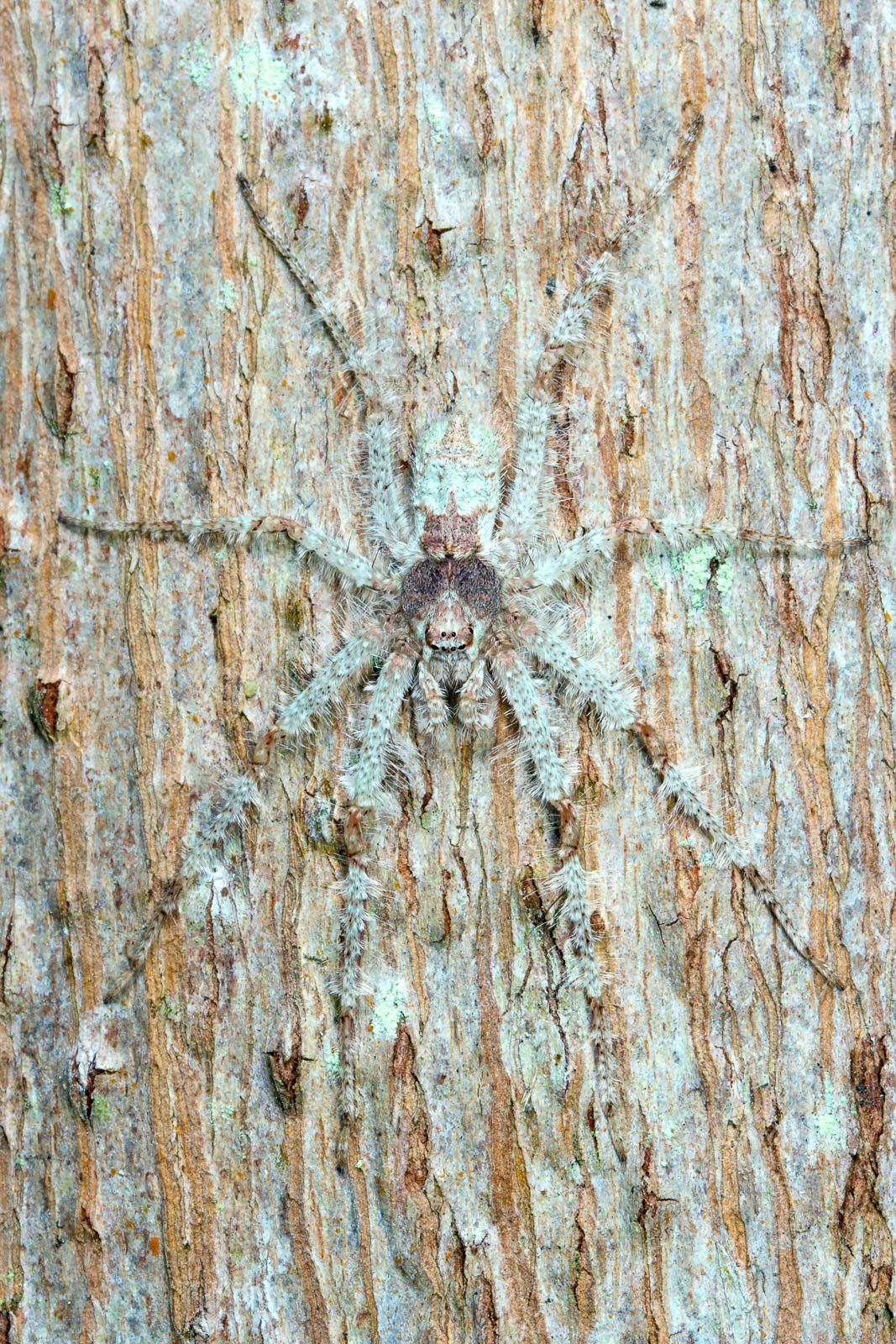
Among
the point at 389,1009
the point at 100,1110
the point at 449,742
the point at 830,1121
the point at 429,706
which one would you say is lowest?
the point at 830,1121

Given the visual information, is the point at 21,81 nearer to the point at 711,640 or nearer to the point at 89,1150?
the point at 711,640

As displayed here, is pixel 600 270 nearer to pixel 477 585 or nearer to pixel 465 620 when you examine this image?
pixel 477 585

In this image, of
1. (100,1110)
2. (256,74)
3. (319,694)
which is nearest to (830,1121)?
(319,694)

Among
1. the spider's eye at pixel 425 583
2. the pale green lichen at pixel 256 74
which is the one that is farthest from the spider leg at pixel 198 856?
the pale green lichen at pixel 256 74

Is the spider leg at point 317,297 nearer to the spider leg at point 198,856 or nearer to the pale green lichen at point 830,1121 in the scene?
the spider leg at point 198,856

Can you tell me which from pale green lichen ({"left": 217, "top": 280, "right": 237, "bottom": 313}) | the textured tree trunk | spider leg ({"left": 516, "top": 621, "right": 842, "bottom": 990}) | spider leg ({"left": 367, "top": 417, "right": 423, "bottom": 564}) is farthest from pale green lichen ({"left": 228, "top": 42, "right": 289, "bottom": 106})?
spider leg ({"left": 516, "top": 621, "right": 842, "bottom": 990})

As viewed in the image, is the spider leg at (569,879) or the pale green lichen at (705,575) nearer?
the spider leg at (569,879)

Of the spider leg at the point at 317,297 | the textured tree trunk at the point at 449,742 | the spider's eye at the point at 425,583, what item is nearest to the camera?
the textured tree trunk at the point at 449,742
